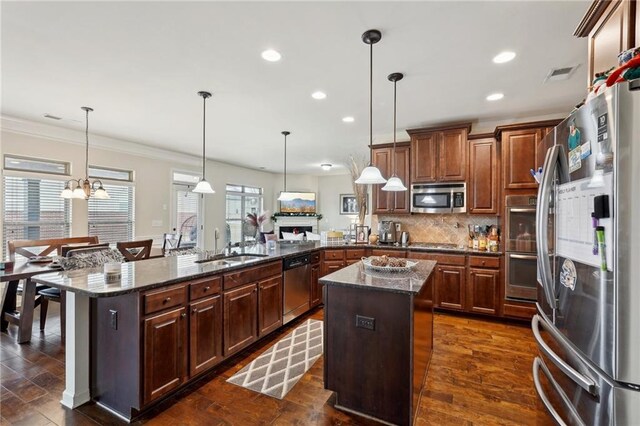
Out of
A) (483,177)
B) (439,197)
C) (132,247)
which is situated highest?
(483,177)

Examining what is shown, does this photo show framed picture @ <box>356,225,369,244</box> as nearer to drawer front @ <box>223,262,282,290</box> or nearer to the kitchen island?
drawer front @ <box>223,262,282,290</box>

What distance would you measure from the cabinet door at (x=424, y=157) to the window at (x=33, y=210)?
564cm

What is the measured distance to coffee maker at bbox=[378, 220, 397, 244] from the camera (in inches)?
180

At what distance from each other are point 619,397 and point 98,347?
2.82m

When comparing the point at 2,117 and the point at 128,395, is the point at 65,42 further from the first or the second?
the point at 2,117

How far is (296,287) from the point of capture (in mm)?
3666

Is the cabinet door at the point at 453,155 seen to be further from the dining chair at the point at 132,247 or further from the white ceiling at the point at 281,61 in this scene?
the dining chair at the point at 132,247

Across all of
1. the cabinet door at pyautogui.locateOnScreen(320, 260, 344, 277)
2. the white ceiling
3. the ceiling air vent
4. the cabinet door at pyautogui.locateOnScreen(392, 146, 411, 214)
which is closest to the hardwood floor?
the cabinet door at pyautogui.locateOnScreen(320, 260, 344, 277)

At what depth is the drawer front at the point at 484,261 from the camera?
370cm

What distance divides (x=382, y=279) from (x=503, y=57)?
2187 millimetres

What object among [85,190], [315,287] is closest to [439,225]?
[315,287]

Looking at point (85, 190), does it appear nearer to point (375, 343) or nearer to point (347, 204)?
point (375, 343)

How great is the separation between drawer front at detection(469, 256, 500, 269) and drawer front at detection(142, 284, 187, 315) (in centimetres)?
344

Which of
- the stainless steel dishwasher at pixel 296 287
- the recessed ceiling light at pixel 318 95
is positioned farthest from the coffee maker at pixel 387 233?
the recessed ceiling light at pixel 318 95
